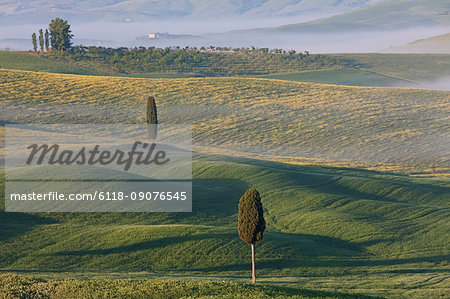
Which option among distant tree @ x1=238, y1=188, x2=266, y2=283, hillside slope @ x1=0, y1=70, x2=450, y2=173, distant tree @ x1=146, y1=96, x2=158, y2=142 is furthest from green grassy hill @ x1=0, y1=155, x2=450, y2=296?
hillside slope @ x1=0, y1=70, x2=450, y2=173

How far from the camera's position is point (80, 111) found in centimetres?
12900

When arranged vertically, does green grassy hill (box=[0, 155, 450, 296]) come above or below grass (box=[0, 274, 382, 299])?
below

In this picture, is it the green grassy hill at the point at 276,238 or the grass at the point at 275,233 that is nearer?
the grass at the point at 275,233

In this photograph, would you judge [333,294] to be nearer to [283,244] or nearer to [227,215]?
[283,244]

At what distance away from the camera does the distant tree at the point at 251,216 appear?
41.4 meters

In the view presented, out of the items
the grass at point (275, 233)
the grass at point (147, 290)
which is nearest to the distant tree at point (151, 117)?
the grass at point (275, 233)

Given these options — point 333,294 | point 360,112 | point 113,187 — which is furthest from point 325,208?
point 360,112

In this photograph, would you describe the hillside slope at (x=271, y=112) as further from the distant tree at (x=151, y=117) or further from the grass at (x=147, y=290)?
the grass at (x=147, y=290)

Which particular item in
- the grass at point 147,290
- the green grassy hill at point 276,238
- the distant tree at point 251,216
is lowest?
the green grassy hill at point 276,238

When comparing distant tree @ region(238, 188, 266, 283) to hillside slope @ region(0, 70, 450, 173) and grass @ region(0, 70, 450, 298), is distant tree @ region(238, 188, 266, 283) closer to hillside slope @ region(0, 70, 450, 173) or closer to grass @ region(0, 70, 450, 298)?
grass @ region(0, 70, 450, 298)

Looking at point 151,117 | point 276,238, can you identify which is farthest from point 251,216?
point 151,117

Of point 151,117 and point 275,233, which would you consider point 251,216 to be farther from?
point 151,117

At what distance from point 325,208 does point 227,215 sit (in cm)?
1033

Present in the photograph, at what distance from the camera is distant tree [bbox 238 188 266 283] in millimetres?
41375
